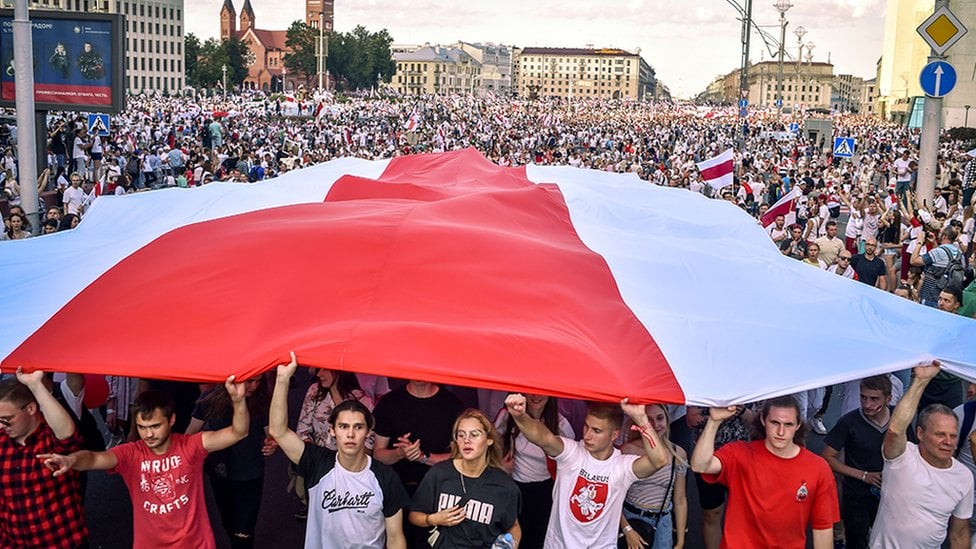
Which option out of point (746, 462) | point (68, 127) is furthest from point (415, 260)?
point (68, 127)

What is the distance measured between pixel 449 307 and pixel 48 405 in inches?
81.0

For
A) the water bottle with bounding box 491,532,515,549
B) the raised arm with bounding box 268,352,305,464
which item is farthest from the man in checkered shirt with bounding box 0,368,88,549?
the water bottle with bounding box 491,532,515,549

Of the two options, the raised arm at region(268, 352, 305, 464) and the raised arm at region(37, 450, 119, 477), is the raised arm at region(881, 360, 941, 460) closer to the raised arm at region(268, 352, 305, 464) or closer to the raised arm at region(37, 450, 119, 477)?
the raised arm at region(268, 352, 305, 464)

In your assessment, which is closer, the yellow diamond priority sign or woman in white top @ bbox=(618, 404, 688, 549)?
woman in white top @ bbox=(618, 404, 688, 549)

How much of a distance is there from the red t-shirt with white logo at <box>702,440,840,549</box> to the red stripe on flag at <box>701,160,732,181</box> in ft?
38.2

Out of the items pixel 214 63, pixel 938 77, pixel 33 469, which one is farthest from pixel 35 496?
pixel 214 63

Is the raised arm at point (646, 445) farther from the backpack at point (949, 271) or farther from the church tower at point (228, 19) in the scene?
the church tower at point (228, 19)

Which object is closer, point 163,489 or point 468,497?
point 468,497

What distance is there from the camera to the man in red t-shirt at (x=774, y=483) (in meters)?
4.84

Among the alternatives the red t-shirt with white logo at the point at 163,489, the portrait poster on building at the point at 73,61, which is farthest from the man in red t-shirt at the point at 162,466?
the portrait poster on building at the point at 73,61

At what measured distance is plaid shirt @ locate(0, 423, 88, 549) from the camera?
4.89 metres

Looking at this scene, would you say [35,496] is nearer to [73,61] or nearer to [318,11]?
[73,61]

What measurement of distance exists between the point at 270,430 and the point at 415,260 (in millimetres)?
1476

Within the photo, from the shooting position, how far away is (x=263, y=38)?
161 meters
